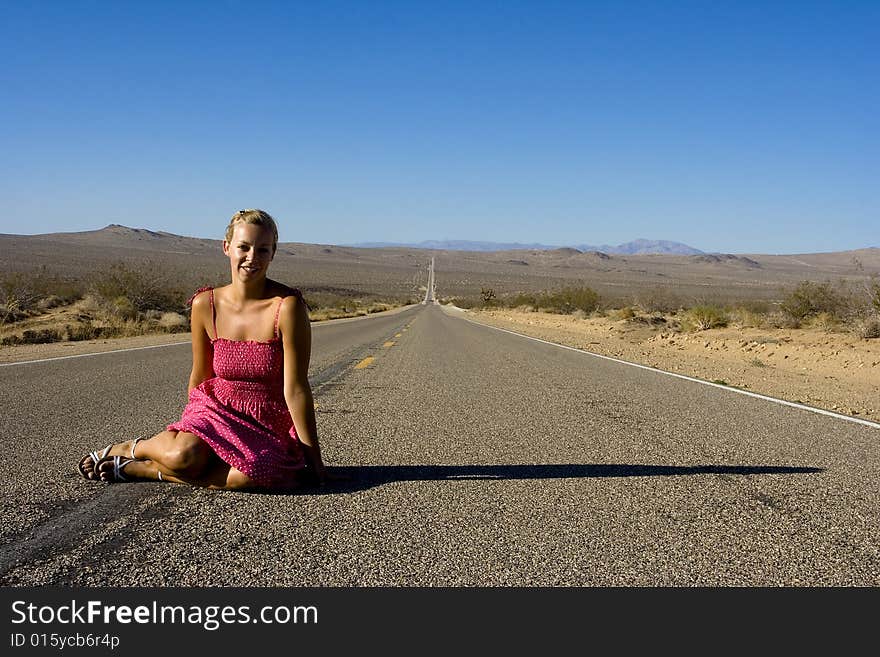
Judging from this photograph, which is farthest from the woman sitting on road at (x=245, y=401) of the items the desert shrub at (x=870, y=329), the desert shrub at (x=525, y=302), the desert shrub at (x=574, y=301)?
the desert shrub at (x=525, y=302)

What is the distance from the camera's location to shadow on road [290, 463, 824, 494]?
4.43m

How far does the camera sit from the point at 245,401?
13.7 feet

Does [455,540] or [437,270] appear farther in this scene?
[437,270]

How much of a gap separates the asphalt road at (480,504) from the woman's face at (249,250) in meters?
1.25

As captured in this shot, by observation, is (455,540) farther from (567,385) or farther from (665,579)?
(567,385)

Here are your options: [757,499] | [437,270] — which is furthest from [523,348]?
[437,270]

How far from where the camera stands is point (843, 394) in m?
9.48

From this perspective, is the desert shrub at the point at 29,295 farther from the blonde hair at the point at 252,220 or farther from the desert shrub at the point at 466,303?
the desert shrub at the point at 466,303

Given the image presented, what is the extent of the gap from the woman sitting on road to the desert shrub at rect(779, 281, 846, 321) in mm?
20822

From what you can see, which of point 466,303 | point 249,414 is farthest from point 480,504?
point 466,303

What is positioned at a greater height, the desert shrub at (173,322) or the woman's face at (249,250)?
the woman's face at (249,250)

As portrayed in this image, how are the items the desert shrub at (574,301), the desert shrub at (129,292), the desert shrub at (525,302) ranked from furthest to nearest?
the desert shrub at (525,302) < the desert shrub at (574,301) < the desert shrub at (129,292)

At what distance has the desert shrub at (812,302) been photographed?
21.7 meters

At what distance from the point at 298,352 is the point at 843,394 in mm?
8185
